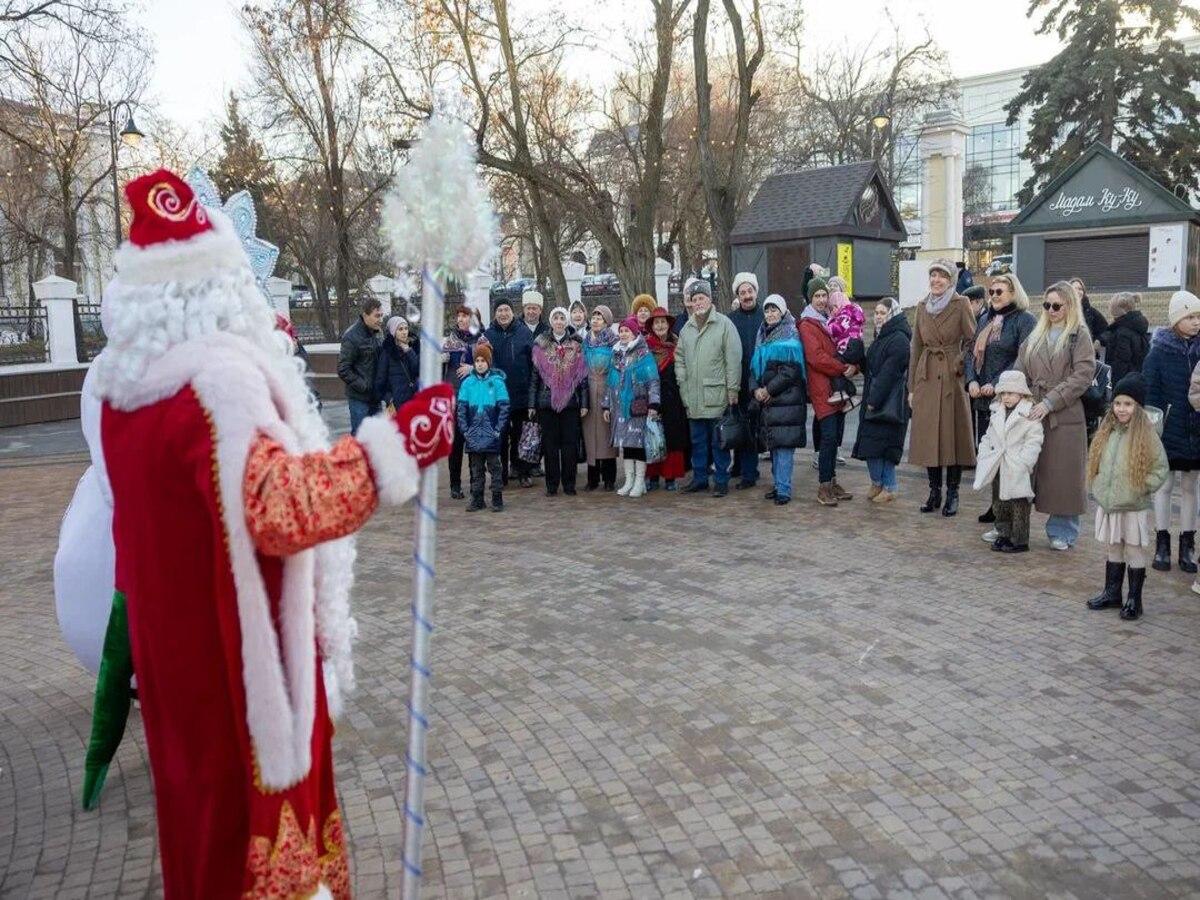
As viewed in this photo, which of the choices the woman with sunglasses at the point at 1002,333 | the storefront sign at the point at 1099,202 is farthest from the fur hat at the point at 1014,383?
the storefront sign at the point at 1099,202

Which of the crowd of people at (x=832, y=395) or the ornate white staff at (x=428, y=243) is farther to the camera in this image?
the crowd of people at (x=832, y=395)

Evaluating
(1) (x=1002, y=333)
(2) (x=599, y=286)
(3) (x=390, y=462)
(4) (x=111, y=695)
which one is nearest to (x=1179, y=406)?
(1) (x=1002, y=333)

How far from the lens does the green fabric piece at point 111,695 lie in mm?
3693

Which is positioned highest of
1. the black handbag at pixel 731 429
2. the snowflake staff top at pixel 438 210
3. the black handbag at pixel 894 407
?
the snowflake staff top at pixel 438 210

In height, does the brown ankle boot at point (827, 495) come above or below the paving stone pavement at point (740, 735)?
above

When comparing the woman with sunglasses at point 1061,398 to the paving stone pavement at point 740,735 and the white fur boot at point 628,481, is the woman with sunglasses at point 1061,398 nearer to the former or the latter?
the paving stone pavement at point 740,735

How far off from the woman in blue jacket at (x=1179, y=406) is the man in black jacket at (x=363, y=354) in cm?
672

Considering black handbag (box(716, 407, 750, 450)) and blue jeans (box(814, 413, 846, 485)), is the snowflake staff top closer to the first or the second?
blue jeans (box(814, 413, 846, 485))

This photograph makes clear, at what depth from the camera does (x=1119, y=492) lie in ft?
18.9

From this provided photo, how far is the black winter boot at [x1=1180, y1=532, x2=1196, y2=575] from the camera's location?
679cm

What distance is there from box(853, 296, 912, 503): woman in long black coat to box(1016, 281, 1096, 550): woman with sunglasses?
4.75ft

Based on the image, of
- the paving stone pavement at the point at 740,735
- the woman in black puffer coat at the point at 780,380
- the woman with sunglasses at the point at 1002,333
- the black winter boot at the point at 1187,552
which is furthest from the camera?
the woman in black puffer coat at the point at 780,380

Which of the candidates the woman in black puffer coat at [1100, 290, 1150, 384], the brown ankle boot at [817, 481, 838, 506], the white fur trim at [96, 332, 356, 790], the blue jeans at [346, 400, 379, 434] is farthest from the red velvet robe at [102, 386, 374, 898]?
the woman in black puffer coat at [1100, 290, 1150, 384]

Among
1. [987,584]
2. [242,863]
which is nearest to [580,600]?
[987,584]
